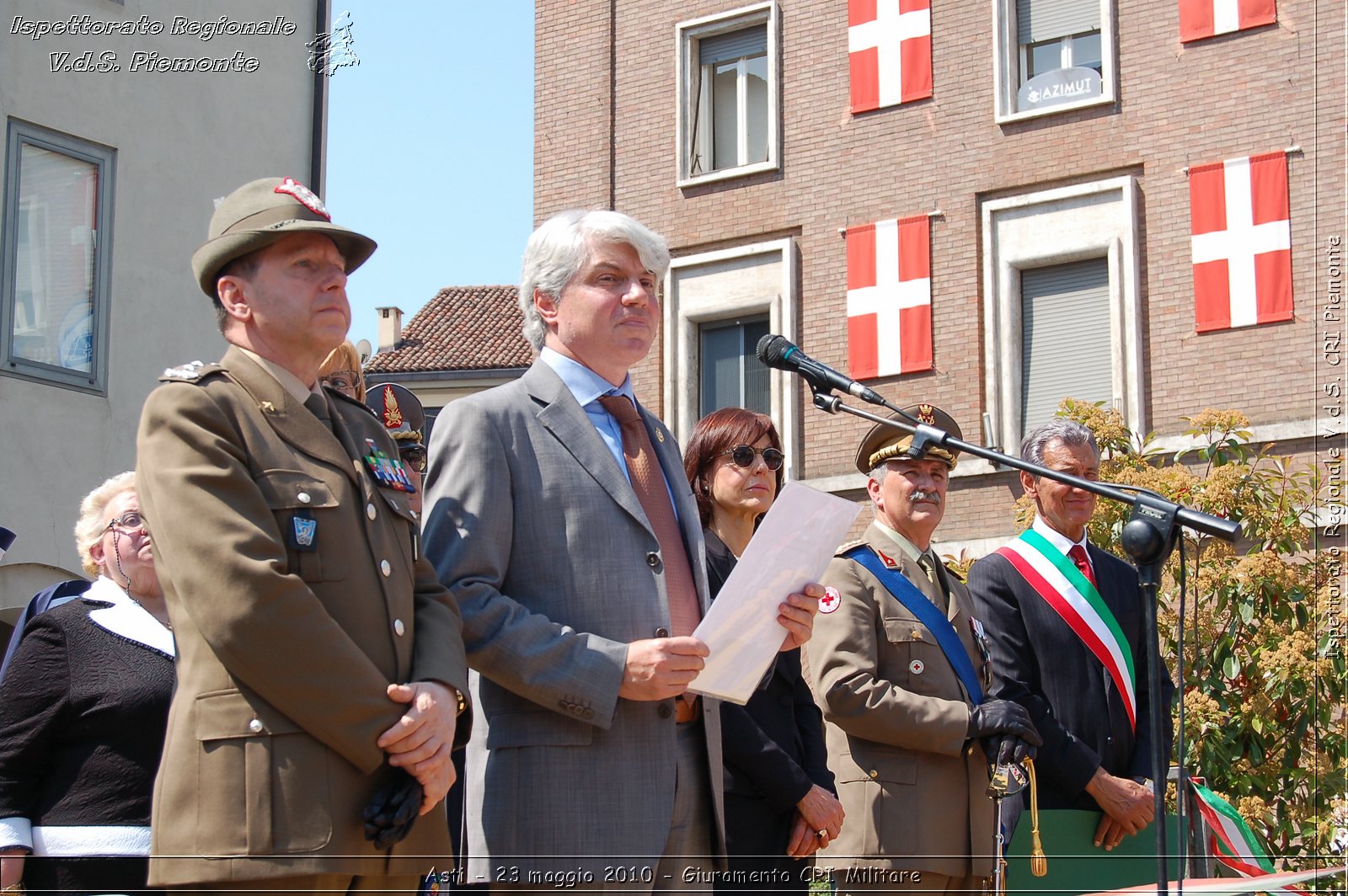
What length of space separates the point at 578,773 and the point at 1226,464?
8.63 m

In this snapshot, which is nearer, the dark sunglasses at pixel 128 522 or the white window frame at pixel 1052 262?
the dark sunglasses at pixel 128 522

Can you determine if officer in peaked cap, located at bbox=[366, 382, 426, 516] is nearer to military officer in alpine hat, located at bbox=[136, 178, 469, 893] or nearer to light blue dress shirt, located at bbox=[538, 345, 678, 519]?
light blue dress shirt, located at bbox=[538, 345, 678, 519]

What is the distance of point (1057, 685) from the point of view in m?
6.35

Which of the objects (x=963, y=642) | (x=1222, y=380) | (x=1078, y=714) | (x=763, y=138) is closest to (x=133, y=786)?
(x=963, y=642)

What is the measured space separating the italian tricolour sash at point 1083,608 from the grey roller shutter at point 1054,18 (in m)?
13.4

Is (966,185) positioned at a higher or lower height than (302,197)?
higher

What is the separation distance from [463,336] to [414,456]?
109 feet

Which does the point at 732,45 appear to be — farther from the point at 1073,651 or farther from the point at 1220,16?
the point at 1073,651

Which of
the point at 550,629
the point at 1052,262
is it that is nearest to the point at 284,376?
the point at 550,629

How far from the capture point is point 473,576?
4.13 m

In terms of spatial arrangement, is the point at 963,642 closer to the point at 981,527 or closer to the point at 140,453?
the point at 140,453

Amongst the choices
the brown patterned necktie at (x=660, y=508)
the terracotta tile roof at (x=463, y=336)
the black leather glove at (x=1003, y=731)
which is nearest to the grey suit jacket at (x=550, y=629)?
the brown patterned necktie at (x=660, y=508)

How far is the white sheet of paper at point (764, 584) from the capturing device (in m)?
4.18

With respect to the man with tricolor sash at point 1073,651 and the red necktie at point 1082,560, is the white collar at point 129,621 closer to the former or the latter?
the man with tricolor sash at point 1073,651
